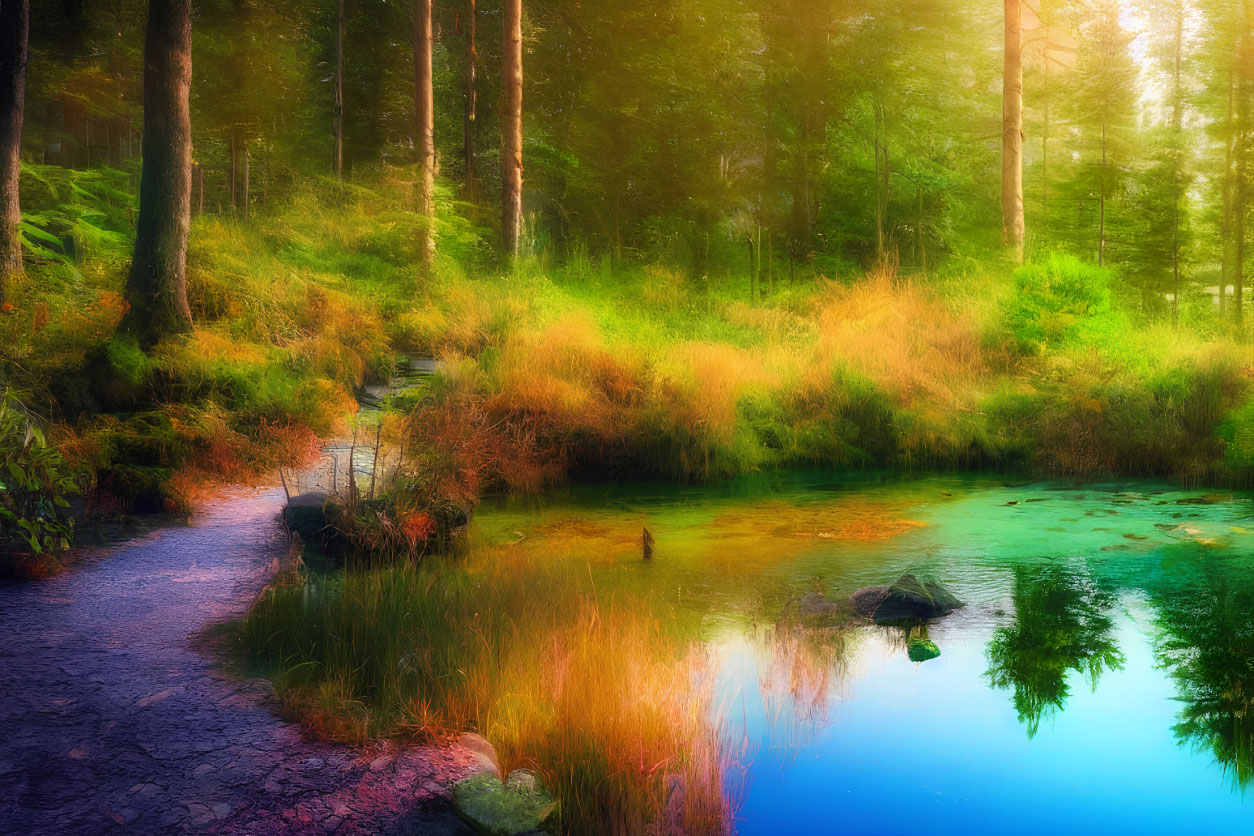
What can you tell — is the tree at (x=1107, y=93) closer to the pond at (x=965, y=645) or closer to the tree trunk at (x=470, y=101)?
the tree trunk at (x=470, y=101)

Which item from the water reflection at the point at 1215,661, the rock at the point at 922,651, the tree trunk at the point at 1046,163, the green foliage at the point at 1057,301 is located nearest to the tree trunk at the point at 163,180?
the rock at the point at 922,651

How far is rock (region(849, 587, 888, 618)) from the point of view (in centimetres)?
633

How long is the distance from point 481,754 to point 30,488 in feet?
12.1

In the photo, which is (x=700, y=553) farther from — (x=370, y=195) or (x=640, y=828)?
(x=370, y=195)

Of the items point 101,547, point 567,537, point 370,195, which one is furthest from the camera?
point 370,195

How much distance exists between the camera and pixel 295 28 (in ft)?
90.3

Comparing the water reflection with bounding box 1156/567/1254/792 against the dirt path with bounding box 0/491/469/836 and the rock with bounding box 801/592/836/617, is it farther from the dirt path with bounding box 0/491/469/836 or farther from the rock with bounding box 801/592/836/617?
the dirt path with bounding box 0/491/469/836

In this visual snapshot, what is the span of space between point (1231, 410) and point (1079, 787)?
9284mm

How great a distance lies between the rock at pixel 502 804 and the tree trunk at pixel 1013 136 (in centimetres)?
1642

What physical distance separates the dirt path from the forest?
0.03 m

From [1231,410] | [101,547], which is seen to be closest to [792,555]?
[101,547]

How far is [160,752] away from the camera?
352cm

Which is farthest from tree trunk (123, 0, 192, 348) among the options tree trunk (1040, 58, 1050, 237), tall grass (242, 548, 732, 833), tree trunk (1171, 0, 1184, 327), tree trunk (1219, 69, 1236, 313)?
tree trunk (1171, 0, 1184, 327)

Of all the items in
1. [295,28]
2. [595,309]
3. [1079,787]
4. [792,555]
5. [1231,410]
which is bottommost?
[1079,787]
